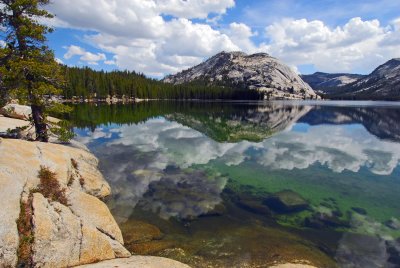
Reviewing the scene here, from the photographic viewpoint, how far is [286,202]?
26.3 m

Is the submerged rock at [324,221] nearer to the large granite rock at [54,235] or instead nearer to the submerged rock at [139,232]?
the submerged rock at [139,232]

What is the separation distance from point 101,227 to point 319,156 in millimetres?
36339

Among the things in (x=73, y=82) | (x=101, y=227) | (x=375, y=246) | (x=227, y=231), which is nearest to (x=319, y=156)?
(x=375, y=246)

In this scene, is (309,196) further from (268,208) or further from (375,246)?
(375,246)

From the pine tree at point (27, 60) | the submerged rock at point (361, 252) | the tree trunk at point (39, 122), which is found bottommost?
the submerged rock at point (361, 252)

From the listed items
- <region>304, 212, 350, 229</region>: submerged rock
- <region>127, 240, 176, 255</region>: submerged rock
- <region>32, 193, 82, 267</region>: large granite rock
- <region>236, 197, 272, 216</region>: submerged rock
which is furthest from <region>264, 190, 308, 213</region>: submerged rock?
<region>32, 193, 82, 267</region>: large granite rock

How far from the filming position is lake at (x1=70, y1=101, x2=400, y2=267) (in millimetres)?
17938

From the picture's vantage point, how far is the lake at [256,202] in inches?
706

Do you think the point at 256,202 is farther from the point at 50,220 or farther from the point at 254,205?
the point at 50,220

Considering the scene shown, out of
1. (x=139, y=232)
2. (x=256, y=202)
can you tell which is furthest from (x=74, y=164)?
(x=256, y=202)

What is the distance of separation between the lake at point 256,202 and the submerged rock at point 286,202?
10 cm

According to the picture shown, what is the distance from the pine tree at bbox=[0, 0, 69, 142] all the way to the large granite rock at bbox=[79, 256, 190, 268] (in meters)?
19.2

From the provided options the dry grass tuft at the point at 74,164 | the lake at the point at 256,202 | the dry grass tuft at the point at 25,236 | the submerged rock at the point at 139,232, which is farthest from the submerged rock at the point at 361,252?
the dry grass tuft at the point at 74,164

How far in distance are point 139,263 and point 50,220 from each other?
190 inches
